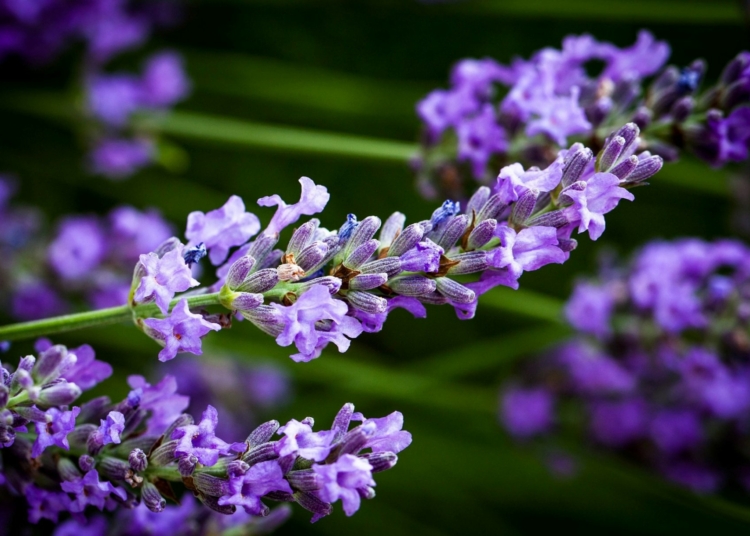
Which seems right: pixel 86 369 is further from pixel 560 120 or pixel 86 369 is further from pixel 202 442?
pixel 560 120

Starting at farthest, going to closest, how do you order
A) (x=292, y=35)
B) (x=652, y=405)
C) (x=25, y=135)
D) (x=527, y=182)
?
(x=292, y=35)
(x=25, y=135)
(x=652, y=405)
(x=527, y=182)

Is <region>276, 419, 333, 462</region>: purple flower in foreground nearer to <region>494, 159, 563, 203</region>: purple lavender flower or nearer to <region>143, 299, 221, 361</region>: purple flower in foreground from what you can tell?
<region>143, 299, 221, 361</region>: purple flower in foreground

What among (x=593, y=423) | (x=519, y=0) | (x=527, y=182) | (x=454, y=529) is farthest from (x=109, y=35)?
(x=454, y=529)

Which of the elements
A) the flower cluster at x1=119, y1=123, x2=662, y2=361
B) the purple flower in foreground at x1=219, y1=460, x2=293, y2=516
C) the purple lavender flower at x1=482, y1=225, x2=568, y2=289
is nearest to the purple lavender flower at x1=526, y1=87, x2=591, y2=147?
the flower cluster at x1=119, y1=123, x2=662, y2=361

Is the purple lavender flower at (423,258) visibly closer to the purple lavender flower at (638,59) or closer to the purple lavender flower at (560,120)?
the purple lavender flower at (560,120)

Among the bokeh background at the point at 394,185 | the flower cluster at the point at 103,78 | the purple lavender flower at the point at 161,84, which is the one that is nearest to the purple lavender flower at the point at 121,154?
the flower cluster at the point at 103,78

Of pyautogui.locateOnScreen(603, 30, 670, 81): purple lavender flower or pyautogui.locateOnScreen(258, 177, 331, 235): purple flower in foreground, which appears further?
pyautogui.locateOnScreen(603, 30, 670, 81): purple lavender flower

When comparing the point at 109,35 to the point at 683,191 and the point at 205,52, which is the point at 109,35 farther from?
the point at 683,191
